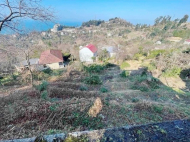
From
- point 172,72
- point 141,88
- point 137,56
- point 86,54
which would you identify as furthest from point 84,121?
point 86,54

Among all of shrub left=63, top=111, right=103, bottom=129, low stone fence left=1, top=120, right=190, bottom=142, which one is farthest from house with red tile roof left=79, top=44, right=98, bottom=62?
low stone fence left=1, top=120, right=190, bottom=142

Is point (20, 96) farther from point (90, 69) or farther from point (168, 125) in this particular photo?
point (90, 69)

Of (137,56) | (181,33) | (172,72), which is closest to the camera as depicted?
(172,72)

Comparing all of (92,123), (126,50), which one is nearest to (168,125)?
(92,123)

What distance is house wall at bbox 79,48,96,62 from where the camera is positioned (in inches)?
1060

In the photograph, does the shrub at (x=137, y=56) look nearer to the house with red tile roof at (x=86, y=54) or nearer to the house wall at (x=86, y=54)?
the house with red tile roof at (x=86, y=54)

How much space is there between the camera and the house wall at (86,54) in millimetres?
26922

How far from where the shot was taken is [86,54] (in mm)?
27203

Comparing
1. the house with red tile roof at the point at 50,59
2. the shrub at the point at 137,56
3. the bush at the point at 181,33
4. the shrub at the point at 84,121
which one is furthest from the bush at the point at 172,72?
Result: the bush at the point at 181,33

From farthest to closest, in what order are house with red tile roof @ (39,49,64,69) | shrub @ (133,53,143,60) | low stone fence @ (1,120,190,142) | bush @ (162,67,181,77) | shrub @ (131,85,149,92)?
house with red tile roof @ (39,49,64,69), shrub @ (133,53,143,60), bush @ (162,67,181,77), shrub @ (131,85,149,92), low stone fence @ (1,120,190,142)

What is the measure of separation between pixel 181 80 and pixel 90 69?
376 inches

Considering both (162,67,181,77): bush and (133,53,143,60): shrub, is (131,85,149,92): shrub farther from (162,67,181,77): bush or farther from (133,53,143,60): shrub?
(133,53,143,60): shrub

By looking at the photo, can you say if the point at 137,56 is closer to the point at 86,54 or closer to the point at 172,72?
the point at 172,72

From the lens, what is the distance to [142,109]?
4363 millimetres
